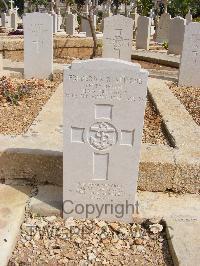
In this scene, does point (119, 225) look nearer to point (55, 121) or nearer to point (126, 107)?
point (126, 107)

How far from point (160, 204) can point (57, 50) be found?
8.99m

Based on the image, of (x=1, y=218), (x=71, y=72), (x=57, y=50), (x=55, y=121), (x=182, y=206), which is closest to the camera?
(x=71, y=72)

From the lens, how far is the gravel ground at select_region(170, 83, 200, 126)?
5.99 metres

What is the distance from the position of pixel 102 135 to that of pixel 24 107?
124 inches

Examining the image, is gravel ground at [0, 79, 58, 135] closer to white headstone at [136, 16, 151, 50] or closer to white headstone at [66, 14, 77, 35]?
white headstone at [136, 16, 151, 50]

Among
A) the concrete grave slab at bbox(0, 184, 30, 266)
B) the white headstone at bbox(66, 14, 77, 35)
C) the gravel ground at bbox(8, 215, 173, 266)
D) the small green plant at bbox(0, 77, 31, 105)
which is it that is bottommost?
the gravel ground at bbox(8, 215, 173, 266)

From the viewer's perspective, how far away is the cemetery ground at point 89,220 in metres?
3.07

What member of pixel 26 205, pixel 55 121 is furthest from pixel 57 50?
pixel 26 205

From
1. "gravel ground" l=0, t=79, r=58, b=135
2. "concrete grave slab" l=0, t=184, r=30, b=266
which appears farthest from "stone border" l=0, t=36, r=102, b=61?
"concrete grave slab" l=0, t=184, r=30, b=266

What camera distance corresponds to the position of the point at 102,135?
124 inches

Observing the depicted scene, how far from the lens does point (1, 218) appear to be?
10.8 ft

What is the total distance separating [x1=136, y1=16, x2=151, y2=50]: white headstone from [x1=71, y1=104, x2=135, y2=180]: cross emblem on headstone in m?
11.7

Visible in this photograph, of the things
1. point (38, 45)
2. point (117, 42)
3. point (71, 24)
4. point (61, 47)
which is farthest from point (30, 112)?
point (71, 24)

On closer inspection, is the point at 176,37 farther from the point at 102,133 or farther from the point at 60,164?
the point at 102,133
